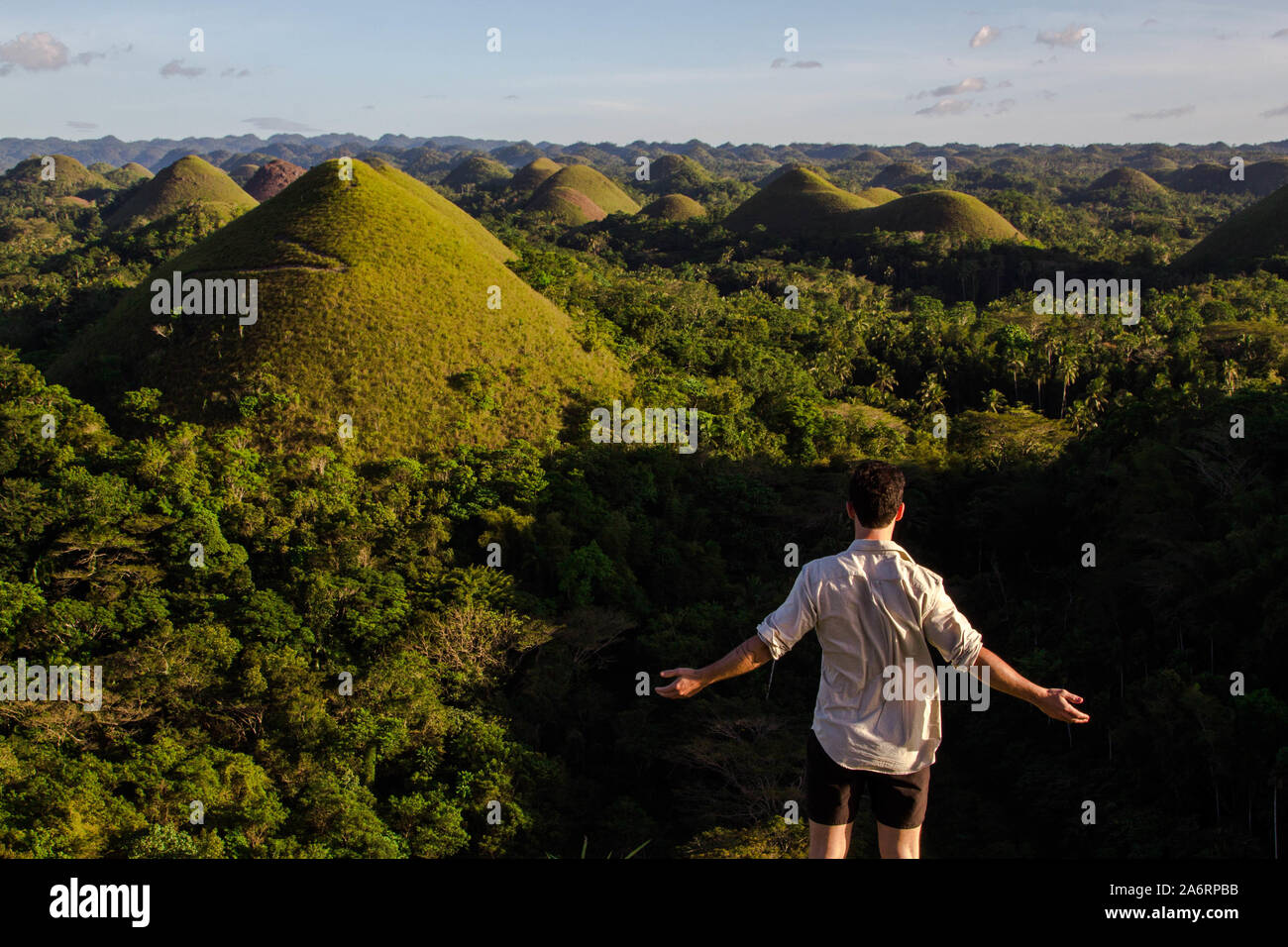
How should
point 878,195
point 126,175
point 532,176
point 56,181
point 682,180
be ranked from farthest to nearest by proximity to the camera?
point 682,180, point 126,175, point 532,176, point 56,181, point 878,195

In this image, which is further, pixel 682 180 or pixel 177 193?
pixel 682 180

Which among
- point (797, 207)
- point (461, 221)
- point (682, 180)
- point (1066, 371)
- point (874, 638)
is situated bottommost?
point (874, 638)

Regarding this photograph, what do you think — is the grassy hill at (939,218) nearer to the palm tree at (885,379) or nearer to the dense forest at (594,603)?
the palm tree at (885,379)

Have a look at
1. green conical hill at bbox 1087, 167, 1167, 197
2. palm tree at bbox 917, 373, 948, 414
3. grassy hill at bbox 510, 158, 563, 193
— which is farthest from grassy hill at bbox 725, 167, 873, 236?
green conical hill at bbox 1087, 167, 1167, 197

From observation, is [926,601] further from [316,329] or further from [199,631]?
[316,329]

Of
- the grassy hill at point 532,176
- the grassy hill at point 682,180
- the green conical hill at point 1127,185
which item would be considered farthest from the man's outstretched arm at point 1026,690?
the green conical hill at point 1127,185

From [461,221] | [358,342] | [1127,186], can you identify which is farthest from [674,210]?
[358,342]

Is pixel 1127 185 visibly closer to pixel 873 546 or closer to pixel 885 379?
pixel 885 379
